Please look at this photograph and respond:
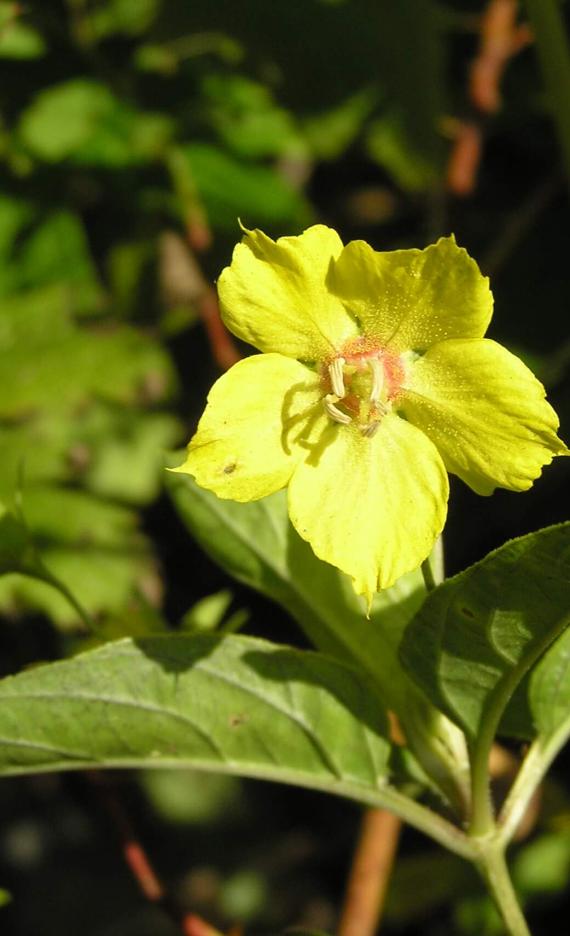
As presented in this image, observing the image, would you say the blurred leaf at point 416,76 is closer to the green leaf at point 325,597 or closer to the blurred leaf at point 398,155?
the blurred leaf at point 398,155

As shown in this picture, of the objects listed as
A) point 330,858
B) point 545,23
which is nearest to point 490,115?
point 545,23

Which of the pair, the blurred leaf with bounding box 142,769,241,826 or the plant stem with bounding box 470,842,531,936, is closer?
the plant stem with bounding box 470,842,531,936

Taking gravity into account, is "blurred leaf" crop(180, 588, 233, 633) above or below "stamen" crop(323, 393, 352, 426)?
below

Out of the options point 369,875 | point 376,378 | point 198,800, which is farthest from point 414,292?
point 198,800

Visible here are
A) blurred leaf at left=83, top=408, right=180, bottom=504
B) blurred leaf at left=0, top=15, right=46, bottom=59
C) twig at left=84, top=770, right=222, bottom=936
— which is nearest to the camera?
twig at left=84, top=770, right=222, bottom=936

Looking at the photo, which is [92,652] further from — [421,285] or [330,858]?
[330,858]

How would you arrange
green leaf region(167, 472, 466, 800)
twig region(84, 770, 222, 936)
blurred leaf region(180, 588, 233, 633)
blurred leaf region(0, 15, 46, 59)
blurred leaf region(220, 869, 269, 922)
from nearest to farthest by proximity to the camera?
green leaf region(167, 472, 466, 800), twig region(84, 770, 222, 936), blurred leaf region(180, 588, 233, 633), blurred leaf region(0, 15, 46, 59), blurred leaf region(220, 869, 269, 922)

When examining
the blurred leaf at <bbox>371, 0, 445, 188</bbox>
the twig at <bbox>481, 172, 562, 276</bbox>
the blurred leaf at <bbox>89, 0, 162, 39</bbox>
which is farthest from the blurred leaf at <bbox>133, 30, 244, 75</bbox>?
the twig at <bbox>481, 172, 562, 276</bbox>

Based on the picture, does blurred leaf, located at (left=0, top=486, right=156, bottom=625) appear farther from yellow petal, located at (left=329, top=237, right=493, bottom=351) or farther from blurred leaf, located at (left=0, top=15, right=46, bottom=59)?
yellow petal, located at (left=329, top=237, right=493, bottom=351)

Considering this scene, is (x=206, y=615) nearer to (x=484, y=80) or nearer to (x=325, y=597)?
(x=325, y=597)
